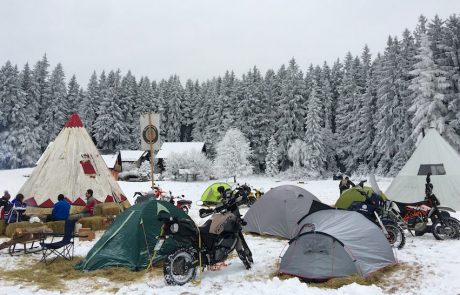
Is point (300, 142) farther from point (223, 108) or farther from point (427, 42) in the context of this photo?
point (427, 42)

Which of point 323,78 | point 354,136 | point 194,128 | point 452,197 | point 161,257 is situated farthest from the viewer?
point 194,128

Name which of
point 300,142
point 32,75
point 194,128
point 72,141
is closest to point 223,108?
point 194,128

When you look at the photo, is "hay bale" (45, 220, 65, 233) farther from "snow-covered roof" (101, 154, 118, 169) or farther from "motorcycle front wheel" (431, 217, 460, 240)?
"snow-covered roof" (101, 154, 118, 169)

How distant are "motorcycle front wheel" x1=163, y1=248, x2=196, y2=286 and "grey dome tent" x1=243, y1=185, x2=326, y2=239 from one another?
5.45 m

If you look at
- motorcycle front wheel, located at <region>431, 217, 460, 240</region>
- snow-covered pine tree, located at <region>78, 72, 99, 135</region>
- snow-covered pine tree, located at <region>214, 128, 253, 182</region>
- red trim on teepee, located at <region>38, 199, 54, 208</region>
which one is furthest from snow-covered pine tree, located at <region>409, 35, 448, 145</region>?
snow-covered pine tree, located at <region>78, 72, 99, 135</region>

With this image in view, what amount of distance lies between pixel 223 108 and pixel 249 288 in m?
57.2

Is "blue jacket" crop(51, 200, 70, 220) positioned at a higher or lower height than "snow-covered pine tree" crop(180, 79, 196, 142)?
lower

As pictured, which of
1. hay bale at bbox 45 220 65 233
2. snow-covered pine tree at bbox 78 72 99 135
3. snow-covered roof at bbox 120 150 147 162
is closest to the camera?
hay bale at bbox 45 220 65 233

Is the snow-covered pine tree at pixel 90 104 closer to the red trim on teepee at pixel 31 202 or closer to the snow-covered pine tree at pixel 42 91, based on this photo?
the snow-covered pine tree at pixel 42 91

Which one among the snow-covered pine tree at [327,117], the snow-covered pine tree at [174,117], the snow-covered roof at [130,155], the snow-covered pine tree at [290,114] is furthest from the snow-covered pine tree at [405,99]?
the snow-covered pine tree at [174,117]

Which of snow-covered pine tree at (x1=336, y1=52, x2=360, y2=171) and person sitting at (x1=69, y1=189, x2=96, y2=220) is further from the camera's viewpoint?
snow-covered pine tree at (x1=336, y1=52, x2=360, y2=171)

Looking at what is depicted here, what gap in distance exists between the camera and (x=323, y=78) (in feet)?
204

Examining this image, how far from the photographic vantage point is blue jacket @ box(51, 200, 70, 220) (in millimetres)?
12195

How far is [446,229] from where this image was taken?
445 inches
